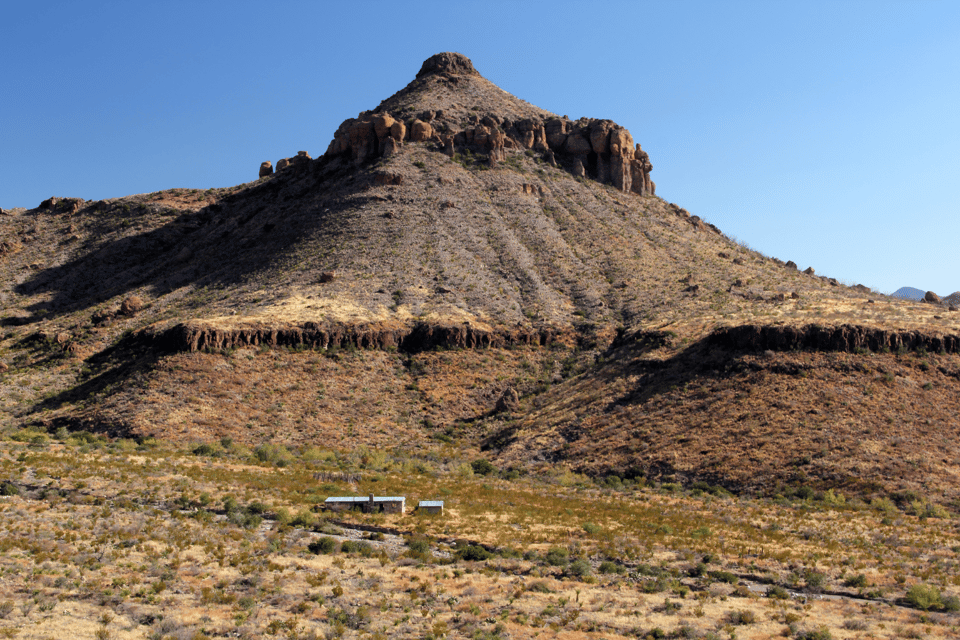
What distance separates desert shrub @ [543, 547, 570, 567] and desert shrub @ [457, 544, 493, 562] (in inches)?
78.2

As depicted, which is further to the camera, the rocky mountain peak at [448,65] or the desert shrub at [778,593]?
the rocky mountain peak at [448,65]

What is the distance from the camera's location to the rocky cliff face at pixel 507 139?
7994 cm

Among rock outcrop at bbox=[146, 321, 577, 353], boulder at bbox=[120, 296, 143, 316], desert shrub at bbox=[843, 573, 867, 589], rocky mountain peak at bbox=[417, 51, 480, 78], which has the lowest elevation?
desert shrub at bbox=[843, 573, 867, 589]

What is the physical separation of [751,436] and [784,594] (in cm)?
1922

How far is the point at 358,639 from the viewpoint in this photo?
650 inches

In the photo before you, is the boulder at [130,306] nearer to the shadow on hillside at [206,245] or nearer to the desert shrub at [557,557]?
the shadow on hillside at [206,245]

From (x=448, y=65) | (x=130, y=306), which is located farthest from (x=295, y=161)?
(x=130, y=306)

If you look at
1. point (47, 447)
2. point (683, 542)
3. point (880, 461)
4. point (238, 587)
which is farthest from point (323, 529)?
point (880, 461)

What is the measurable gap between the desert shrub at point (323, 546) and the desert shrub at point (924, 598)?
17628mm

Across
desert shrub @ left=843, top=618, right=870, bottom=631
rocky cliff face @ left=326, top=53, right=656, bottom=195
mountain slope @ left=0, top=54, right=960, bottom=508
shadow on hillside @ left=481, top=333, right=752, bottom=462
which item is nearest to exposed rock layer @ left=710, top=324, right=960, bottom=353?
mountain slope @ left=0, top=54, right=960, bottom=508

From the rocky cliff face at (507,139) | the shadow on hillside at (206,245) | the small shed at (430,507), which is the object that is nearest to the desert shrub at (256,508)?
the small shed at (430,507)

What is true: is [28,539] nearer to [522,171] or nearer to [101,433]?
[101,433]

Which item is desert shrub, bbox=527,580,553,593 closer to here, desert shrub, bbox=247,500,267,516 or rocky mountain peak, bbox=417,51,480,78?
desert shrub, bbox=247,500,267,516

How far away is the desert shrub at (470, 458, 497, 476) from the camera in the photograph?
136 feet
